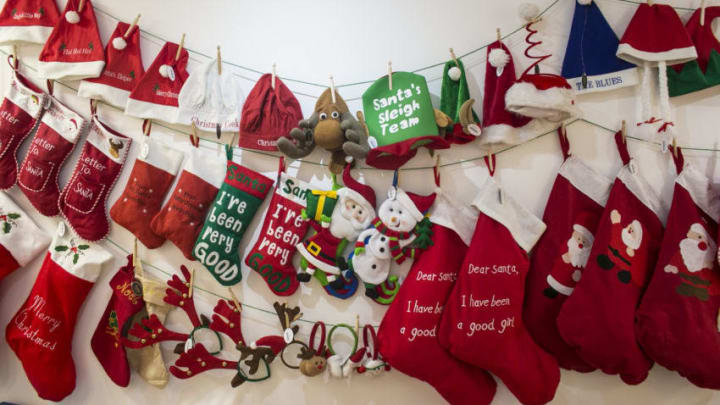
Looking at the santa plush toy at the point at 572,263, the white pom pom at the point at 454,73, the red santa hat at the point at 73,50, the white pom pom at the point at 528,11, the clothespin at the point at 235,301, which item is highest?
the white pom pom at the point at 528,11

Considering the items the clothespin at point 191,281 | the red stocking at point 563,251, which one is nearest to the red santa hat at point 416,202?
the red stocking at point 563,251

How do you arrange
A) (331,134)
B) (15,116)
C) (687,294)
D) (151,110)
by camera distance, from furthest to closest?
(15,116)
(151,110)
(331,134)
(687,294)

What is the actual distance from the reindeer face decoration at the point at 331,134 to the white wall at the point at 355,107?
0.10m

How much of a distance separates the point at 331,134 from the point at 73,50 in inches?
45.4

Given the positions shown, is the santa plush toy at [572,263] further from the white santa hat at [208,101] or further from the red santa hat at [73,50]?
the red santa hat at [73,50]

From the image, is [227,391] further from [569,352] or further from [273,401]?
[569,352]

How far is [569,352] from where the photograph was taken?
4.69ft

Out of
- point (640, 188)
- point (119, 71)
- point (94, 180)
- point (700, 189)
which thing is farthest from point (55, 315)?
point (700, 189)

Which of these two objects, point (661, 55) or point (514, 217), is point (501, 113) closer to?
point (514, 217)

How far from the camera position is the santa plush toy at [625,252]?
135cm

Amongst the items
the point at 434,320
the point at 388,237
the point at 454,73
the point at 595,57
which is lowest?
the point at 434,320

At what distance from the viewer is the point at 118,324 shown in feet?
5.78

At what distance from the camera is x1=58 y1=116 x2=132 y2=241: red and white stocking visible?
1795mm

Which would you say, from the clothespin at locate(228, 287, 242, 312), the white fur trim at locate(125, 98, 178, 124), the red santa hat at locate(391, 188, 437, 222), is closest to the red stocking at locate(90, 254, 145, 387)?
the clothespin at locate(228, 287, 242, 312)
